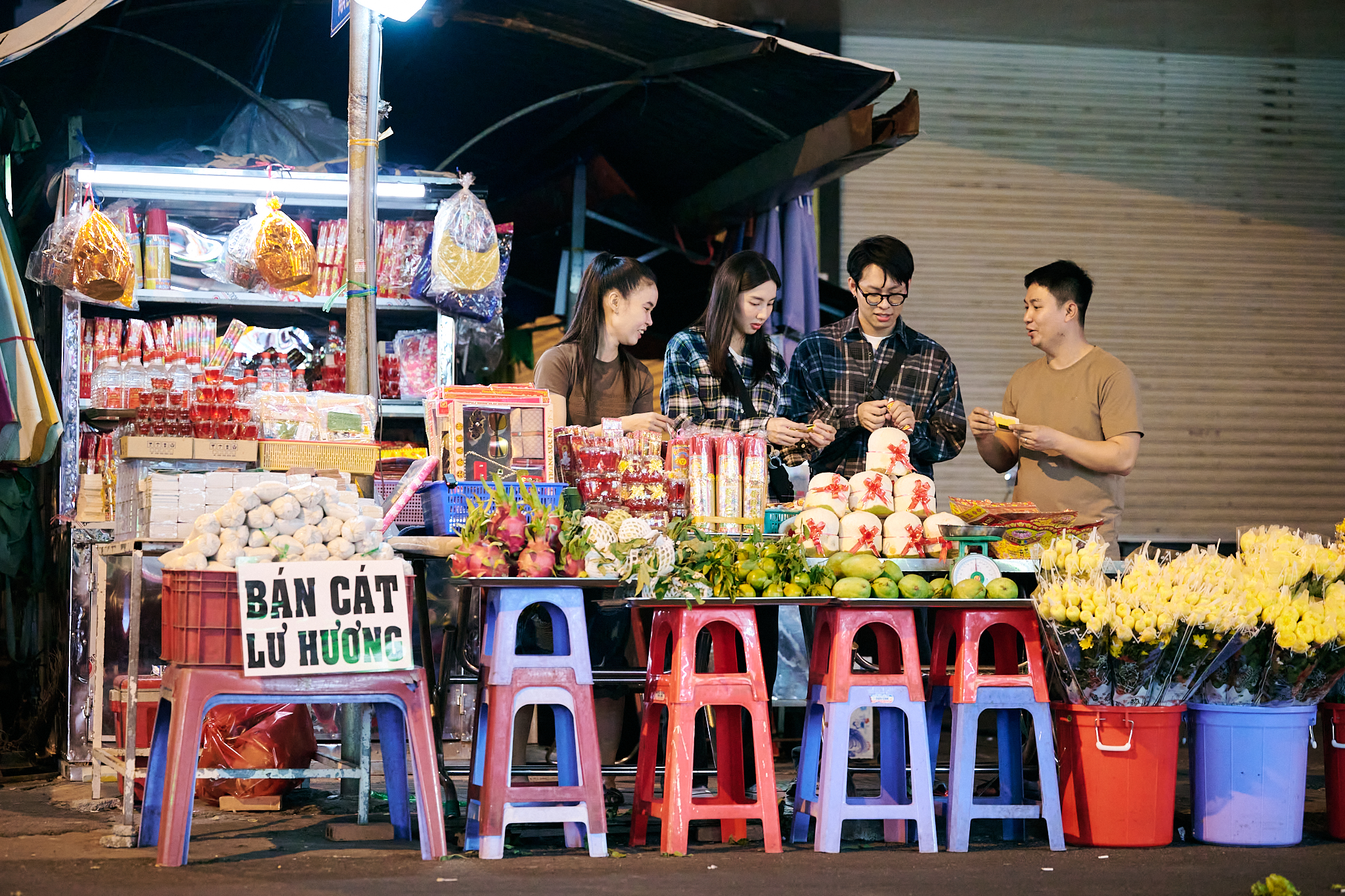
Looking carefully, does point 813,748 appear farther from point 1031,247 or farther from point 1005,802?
point 1031,247

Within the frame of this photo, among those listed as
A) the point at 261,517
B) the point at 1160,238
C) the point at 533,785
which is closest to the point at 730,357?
the point at 533,785

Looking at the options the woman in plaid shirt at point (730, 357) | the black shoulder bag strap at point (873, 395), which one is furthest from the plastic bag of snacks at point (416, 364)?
the black shoulder bag strap at point (873, 395)

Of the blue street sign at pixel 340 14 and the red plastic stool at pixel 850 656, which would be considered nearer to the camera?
the red plastic stool at pixel 850 656

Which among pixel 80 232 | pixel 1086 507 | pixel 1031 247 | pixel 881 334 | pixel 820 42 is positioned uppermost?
pixel 820 42

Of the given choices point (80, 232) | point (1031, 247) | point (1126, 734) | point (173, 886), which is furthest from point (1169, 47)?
point (173, 886)

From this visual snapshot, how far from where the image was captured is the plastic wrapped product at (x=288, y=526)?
396cm

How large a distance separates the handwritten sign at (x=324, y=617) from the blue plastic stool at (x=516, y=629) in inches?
10.3

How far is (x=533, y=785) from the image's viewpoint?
410 centimetres

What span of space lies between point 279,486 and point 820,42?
6.71 metres

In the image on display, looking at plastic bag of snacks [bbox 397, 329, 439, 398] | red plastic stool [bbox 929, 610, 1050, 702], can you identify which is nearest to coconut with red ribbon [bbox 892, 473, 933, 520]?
red plastic stool [bbox 929, 610, 1050, 702]

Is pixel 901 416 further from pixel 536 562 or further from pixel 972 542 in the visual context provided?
pixel 536 562

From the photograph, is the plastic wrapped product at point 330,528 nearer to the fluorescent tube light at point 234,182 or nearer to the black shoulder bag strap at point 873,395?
the black shoulder bag strap at point 873,395

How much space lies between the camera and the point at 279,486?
13.1ft

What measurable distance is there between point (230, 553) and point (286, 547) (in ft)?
0.52
